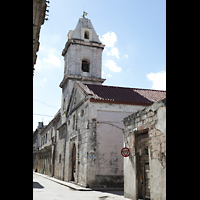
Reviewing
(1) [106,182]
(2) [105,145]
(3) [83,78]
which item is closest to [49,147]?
(3) [83,78]

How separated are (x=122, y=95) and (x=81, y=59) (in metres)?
11.1

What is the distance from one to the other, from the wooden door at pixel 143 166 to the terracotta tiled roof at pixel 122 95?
737 cm

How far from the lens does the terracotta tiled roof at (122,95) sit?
1859 centimetres

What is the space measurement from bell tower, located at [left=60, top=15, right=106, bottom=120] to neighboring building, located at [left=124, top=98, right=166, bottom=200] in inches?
659

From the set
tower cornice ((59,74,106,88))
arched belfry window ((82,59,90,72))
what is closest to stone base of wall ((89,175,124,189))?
tower cornice ((59,74,106,88))

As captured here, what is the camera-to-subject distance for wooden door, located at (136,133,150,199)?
10477mm

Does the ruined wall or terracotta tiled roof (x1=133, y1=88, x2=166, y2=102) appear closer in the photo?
the ruined wall

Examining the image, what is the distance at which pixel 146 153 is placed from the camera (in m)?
10.8

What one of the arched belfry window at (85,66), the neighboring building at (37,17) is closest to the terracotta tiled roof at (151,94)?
the arched belfry window at (85,66)

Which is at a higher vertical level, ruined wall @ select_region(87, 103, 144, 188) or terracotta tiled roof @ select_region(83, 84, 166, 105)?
terracotta tiled roof @ select_region(83, 84, 166, 105)

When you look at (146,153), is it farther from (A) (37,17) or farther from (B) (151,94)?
(B) (151,94)

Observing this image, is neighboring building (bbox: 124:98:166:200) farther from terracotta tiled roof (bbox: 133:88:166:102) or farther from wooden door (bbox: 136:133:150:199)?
terracotta tiled roof (bbox: 133:88:166:102)

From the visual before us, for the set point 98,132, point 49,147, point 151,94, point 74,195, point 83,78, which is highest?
point 83,78
